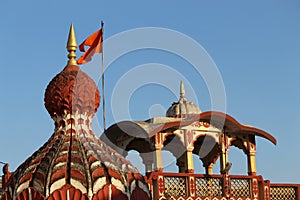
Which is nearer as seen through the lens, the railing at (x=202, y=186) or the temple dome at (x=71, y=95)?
the temple dome at (x=71, y=95)

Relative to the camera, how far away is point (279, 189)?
2462 cm

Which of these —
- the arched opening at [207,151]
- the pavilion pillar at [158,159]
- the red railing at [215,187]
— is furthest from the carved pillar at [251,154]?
the pavilion pillar at [158,159]

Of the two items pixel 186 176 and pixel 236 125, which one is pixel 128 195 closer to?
pixel 186 176

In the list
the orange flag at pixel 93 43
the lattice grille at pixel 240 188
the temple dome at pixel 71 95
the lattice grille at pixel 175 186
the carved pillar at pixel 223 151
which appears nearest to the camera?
the temple dome at pixel 71 95

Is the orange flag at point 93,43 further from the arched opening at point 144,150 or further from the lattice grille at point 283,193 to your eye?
the lattice grille at point 283,193

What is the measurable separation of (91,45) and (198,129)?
413 centimetres

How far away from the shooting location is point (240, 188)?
23812 millimetres

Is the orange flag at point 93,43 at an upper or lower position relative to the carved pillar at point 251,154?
upper

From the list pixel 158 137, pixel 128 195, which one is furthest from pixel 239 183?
pixel 128 195

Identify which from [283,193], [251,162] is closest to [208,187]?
[251,162]

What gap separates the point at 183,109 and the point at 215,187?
3.18 meters

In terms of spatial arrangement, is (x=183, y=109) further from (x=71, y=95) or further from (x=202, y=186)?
(x=71, y=95)

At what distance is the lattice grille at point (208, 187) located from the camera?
22.9 meters

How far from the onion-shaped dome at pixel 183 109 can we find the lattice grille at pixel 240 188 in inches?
105
